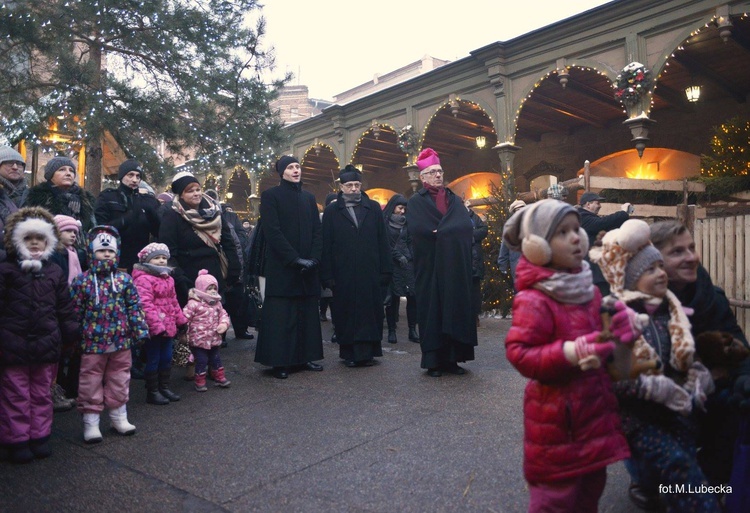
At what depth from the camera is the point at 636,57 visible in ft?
39.6

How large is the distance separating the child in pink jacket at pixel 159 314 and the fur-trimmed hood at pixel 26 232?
3.25 feet

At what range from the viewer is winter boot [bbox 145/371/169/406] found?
5020 mm

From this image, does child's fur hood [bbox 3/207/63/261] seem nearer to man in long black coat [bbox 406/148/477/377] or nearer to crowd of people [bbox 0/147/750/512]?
crowd of people [bbox 0/147/750/512]

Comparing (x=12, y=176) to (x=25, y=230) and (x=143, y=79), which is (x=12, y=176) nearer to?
(x=25, y=230)

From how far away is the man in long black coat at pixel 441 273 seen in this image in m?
5.63

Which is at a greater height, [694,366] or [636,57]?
[636,57]

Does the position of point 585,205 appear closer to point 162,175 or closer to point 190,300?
point 190,300

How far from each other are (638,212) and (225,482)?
27.5ft

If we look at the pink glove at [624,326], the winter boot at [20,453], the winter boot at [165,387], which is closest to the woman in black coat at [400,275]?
the winter boot at [165,387]

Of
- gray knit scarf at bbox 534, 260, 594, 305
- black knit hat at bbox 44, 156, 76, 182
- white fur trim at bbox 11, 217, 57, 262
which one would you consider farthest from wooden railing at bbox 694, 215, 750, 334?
black knit hat at bbox 44, 156, 76, 182

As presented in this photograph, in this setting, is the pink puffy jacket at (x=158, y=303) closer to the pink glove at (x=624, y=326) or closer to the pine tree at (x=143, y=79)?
the pink glove at (x=624, y=326)

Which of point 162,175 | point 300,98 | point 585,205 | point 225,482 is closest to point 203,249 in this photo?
point 225,482

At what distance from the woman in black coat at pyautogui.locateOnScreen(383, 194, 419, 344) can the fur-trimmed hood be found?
4945 mm

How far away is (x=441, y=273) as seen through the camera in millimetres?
5758
